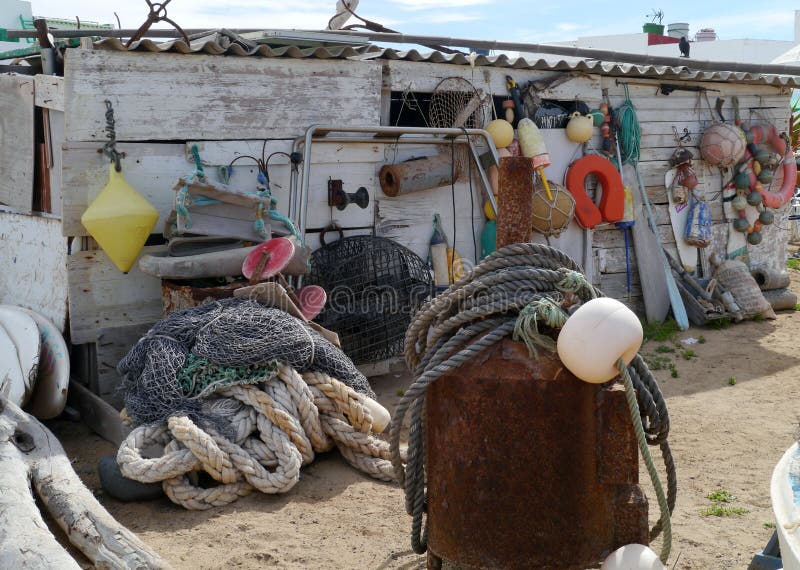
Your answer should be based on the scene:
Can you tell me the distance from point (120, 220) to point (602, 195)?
518 centimetres

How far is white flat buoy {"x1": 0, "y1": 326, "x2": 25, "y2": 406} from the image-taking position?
218 inches

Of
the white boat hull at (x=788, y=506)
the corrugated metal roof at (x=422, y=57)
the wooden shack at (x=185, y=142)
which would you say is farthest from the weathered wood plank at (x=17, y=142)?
the white boat hull at (x=788, y=506)

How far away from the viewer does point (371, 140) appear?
7.23 m

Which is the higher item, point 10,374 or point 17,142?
point 17,142

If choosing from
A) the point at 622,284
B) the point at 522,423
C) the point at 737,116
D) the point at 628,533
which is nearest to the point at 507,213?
the point at 522,423

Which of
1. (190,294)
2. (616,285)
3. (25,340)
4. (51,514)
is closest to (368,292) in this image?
(190,294)

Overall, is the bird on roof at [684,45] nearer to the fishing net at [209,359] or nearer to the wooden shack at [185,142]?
the wooden shack at [185,142]

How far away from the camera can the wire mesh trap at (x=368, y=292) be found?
6809 millimetres

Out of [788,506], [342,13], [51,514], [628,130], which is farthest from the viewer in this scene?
[628,130]

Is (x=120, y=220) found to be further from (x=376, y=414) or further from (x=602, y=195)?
(x=602, y=195)

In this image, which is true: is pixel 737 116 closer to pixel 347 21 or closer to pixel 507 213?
pixel 347 21

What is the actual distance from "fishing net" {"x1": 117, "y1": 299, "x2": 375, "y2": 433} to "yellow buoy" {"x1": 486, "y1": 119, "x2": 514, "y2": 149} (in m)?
3.37

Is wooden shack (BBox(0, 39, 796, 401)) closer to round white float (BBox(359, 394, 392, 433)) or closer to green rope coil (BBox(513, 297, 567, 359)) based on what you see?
round white float (BBox(359, 394, 392, 433))

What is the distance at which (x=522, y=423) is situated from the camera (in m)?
3.15
